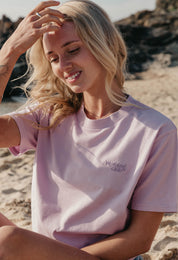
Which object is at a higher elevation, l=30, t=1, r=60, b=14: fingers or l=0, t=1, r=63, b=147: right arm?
l=30, t=1, r=60, b=14: fingers

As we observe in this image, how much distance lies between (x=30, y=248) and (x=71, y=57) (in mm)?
885

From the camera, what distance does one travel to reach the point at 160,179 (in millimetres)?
1557

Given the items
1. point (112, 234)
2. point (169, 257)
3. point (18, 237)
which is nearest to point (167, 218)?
point (169, 257)

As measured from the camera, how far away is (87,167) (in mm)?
1681

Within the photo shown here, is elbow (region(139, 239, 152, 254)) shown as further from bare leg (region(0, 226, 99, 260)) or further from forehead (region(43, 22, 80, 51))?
forehead (region(43, 22, 80, 51))

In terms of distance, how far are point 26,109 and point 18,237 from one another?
0.79 meters

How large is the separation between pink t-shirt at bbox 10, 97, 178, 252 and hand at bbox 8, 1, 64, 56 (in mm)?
383

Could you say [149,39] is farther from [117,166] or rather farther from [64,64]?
[117,166]

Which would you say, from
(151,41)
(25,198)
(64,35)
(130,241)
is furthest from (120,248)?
(151,41)

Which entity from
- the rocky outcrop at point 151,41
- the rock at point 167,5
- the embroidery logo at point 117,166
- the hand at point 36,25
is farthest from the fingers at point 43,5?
the rock at point 167,5

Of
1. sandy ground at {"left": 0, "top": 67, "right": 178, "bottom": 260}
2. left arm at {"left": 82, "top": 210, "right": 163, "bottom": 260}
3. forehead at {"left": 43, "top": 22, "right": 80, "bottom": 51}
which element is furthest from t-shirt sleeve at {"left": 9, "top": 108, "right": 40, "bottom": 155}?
sandy ground at {"left": 0, "top": 67, "right": 178, "bottom": 260}

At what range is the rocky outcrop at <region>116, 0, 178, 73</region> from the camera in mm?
14914

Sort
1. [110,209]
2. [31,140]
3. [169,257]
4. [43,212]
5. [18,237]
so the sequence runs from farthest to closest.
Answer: [169,257] < [31,140] < [43,212] < [110,209] < [18,237]

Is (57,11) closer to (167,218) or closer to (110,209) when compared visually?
(110,209)
